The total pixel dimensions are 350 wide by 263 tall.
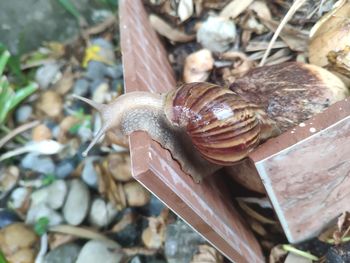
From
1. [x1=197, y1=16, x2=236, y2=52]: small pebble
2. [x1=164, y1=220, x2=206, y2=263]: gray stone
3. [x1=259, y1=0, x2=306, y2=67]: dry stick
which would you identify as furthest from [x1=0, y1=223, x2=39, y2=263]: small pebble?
[x1=259, y1=0, x2=306, y2=67]: dry stick

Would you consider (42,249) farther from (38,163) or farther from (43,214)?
(38,163)

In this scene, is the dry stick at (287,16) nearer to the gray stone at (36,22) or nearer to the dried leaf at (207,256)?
the dried leaf at (207,256)

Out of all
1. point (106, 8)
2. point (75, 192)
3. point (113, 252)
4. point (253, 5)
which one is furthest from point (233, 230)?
point (106, 8)

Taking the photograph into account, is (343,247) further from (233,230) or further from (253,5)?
(253,5)

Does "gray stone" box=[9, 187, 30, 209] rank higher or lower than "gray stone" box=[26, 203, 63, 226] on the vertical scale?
higher

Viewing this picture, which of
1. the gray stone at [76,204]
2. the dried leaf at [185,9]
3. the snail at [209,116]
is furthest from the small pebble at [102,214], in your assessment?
the dried leaf at [185,9]

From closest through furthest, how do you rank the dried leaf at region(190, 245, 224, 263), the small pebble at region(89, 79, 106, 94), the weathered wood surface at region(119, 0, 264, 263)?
1. the weathered wood surface at region(119, 0, 264, 263)
2. the dried leaf at region(190, 245, 224, 263)
3. the small pebble at region(89, 79, 106, 94)

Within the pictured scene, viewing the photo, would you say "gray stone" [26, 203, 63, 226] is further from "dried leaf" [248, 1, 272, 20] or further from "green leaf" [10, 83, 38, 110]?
"dried leaf" [248, 1, 272, 20]
